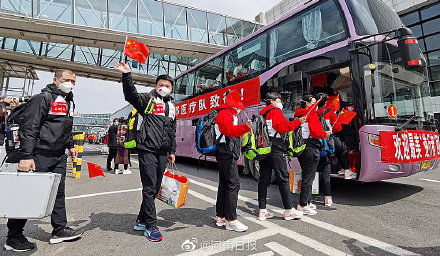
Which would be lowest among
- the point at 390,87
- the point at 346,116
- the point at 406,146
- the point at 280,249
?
the point at 280,249

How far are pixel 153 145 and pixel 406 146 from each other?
→ 3.92m

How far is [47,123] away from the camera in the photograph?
2.66 meters

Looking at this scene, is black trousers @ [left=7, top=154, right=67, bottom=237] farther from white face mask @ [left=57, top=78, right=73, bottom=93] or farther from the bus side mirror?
the bus side mirror

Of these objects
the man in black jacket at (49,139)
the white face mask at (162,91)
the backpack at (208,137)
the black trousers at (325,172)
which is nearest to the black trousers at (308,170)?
the black trousers at (325,172)

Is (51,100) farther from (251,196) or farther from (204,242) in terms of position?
(251,196)

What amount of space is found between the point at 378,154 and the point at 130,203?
4208 mm

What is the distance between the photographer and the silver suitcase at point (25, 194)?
2.12 m

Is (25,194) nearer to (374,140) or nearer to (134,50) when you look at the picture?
(134,50)

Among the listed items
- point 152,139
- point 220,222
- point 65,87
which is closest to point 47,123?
point 65,87

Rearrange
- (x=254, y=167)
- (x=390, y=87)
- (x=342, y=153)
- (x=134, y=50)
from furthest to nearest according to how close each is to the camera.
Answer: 1. (x=254, y=167)
2. (x=342, y=153)
3. (x=390, y=87)
4. (x=134, y=50)

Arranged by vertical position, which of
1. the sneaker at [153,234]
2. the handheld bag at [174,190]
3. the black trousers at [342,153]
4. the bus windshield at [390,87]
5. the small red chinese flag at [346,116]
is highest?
the bus windshield at [390,87]

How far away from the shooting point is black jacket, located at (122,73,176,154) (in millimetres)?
2879

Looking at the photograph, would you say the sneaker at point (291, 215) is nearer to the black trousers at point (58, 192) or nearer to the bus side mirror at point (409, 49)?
the bus side mirror at point (409, 49)

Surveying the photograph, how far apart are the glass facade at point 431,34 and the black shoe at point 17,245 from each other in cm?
2034
